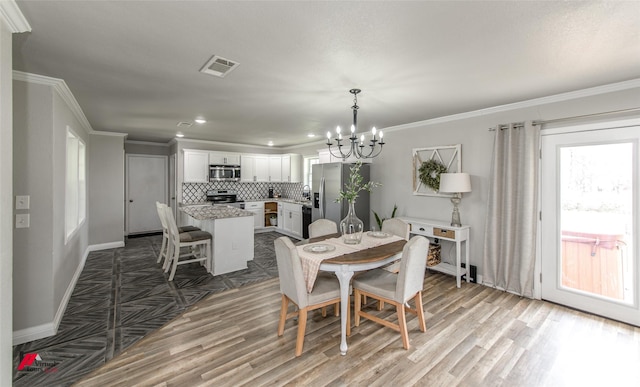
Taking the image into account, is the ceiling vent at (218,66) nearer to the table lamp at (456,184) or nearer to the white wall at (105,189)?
the table lamp at (456,184)

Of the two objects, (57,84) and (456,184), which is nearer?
(57,84)

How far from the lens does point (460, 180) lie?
12.5 feet

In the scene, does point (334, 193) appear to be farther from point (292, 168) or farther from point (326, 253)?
point (326, 253)

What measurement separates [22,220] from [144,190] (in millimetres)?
4991

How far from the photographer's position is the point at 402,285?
2373 mm

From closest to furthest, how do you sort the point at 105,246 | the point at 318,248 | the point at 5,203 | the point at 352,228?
1. the point at 5,203
2. the point at 318,248
3. the point at 352,228
4. the point at 105,246

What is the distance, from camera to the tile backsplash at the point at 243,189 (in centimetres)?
681

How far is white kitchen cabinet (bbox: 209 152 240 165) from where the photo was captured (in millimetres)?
6727

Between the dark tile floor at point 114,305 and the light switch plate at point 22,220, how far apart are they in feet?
3.45

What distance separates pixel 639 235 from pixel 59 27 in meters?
5.15

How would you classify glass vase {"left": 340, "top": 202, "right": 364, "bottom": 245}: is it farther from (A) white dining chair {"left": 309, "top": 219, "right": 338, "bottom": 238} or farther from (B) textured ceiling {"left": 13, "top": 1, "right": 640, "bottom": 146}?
(B) textured ceiling {"left": 13, "top": 1, "right": 640, "bottom": 146}

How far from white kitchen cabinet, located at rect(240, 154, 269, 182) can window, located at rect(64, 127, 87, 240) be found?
319 cm

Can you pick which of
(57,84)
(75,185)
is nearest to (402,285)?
(57,84)

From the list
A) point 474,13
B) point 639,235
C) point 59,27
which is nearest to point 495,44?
point 474,13
